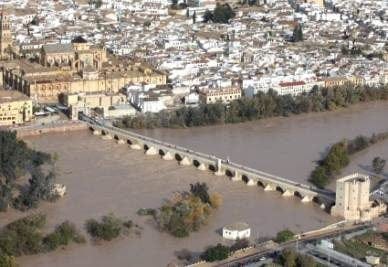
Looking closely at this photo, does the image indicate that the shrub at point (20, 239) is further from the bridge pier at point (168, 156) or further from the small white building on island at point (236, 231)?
the bridge pier at point (168, 156)

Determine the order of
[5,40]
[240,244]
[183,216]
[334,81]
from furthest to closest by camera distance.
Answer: [5,40], [334,81], [183,216], [240,244]

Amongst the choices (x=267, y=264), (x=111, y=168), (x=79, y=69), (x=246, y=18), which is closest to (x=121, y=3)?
(x=246, y=18)

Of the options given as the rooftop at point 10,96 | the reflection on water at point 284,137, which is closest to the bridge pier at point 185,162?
the reflection on water at point 284,137

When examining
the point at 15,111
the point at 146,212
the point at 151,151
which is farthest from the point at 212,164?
the point at 15,111

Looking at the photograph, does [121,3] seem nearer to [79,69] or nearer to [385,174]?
[79,69]

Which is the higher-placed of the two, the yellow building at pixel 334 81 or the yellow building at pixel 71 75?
the yellow building at pixel 71 75

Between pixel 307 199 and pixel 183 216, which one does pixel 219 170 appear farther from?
pixel 183 216
